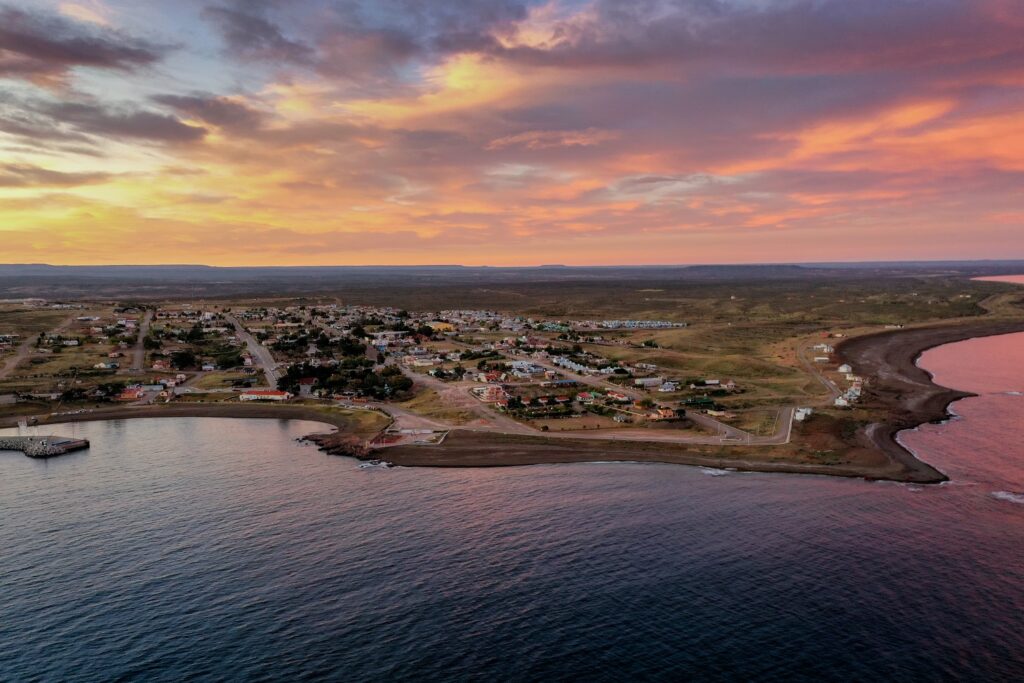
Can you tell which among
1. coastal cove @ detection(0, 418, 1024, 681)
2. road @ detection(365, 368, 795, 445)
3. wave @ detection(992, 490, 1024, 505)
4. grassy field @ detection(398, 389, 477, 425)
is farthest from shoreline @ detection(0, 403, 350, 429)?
wave @ detection(992, 490, 1024, 505)

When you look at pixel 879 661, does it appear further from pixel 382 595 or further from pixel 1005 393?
pixel 1005 393

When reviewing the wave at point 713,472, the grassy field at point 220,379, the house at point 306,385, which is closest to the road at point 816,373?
the wave at point 713,472

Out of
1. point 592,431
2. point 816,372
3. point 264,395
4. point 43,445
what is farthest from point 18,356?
point 816,372

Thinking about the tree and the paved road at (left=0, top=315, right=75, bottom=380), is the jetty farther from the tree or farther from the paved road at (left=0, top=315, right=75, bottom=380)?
the tree

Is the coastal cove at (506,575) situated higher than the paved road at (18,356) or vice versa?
the paved road at (18,356)

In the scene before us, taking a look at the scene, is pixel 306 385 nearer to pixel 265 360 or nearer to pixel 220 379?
pixel 220 379

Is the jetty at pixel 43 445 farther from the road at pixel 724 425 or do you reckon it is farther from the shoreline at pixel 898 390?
the shoreline at pixel 898 390
